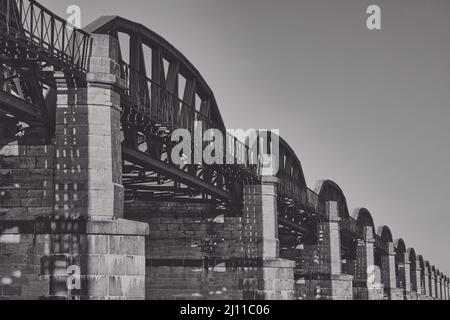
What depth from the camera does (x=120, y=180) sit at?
105 feet

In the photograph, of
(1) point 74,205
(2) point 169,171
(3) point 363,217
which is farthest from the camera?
(3) point 363,217

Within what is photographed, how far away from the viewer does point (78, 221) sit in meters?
29.9

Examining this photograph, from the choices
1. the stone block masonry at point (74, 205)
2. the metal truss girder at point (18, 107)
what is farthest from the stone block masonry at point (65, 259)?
the metal truss girder at point (18, 107)

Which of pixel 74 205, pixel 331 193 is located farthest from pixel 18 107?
pixel 331 193

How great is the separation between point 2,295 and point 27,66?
24.7 ft

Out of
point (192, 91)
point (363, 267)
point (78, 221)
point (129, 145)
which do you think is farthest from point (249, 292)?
point (363, 267)

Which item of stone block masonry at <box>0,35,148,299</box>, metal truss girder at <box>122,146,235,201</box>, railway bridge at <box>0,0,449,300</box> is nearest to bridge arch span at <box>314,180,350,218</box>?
railway bridge at <box>0,0,449,300</box>

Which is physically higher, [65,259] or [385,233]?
[385,233]

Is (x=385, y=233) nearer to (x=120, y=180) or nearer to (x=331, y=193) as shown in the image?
(x=331, y=193)

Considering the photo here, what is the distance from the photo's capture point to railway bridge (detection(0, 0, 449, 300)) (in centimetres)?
2964

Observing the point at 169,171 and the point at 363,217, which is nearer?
the point at 169,171

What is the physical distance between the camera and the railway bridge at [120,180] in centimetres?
2964

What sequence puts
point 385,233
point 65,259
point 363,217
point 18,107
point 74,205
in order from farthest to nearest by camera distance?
point 385,233
point 363,217
point 74,205
point 65,259
point 18,107

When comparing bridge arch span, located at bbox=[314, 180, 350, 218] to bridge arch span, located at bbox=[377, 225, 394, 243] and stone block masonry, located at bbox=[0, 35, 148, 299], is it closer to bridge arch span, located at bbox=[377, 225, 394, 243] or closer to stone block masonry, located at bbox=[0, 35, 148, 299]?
bridge arch span, located at bbox=[377, 225, 394, 243]
